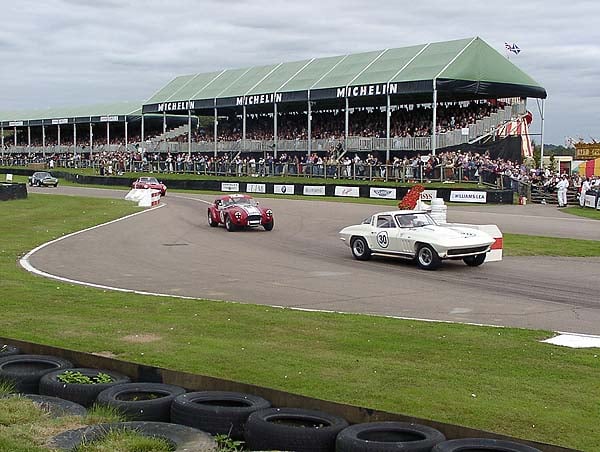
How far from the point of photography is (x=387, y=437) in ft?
19.7

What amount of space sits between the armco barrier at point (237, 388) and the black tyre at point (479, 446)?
0.44 feet

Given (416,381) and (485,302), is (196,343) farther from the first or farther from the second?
(485,302)

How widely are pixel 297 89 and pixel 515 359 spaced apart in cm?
5107

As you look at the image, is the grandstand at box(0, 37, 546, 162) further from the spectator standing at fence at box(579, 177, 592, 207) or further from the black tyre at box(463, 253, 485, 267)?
the black tyre at box(463, 253, 485, 267)

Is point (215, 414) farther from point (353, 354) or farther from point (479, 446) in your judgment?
point (353, 354)

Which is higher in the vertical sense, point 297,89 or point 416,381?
point 297,89

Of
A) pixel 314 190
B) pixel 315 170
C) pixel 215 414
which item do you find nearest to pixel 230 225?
pixel 215 414

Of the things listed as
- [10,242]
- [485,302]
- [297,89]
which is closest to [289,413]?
[485,302]

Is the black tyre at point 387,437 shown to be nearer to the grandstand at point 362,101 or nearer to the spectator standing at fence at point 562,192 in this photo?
the spectator standing at fence at point 562,192

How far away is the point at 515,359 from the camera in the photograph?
876 centimetres

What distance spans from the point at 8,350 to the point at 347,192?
39966 mm

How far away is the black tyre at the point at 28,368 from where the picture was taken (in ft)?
24.6

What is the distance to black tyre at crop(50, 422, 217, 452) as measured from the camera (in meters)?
5.75

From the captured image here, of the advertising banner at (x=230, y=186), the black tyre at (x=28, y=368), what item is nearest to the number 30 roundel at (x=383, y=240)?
the black tyre at (x=28, y=368)
